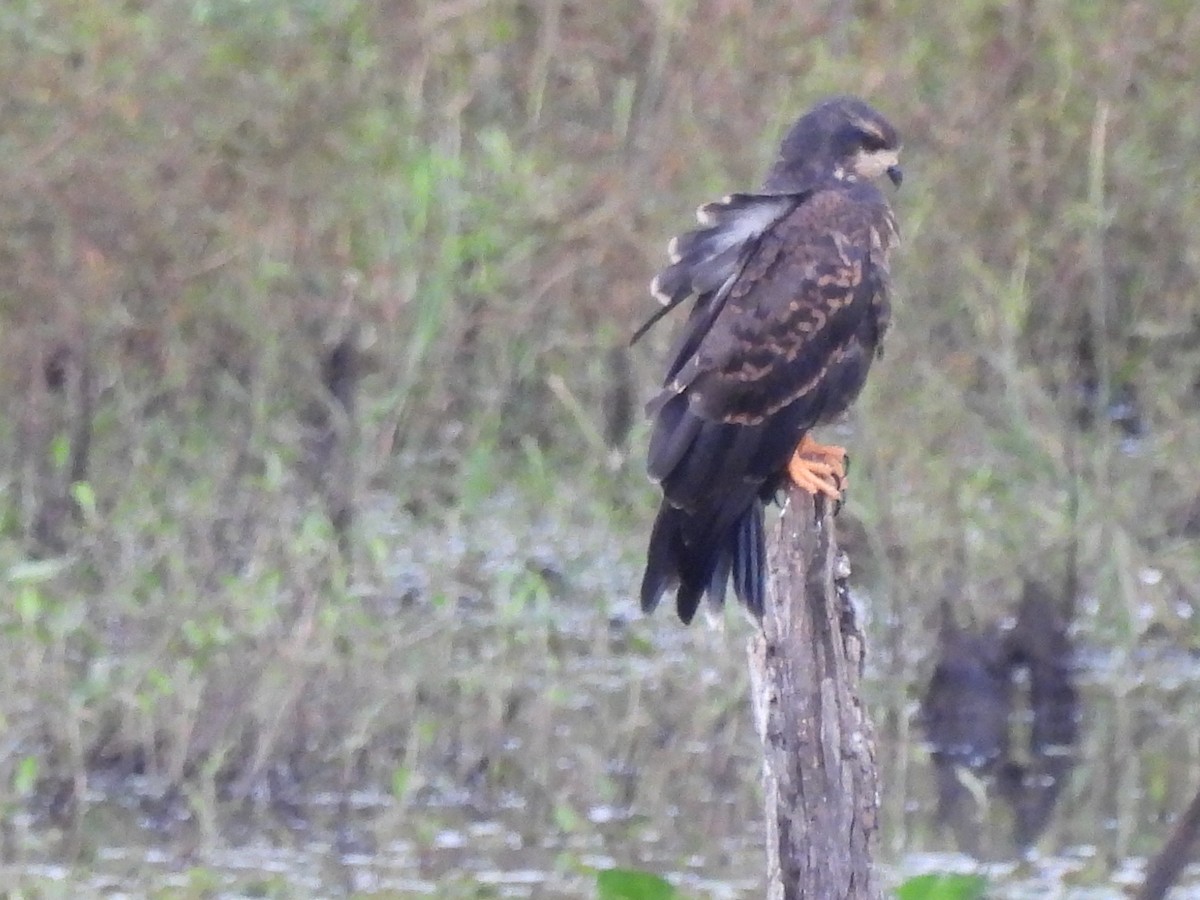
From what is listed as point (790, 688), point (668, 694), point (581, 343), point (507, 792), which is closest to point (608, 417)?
point (581, 343)

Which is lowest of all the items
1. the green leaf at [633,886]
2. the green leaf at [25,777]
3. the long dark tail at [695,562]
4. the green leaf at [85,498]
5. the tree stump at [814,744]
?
the green leaf at [633,886]

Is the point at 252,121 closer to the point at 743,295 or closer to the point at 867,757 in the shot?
the point at 743,295

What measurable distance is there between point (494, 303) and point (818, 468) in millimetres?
3615

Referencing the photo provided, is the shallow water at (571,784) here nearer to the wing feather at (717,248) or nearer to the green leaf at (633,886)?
the wing feather at (717,248)

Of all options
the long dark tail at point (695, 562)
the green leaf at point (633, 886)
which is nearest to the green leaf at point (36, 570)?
the long dark tail at point (695, 562)

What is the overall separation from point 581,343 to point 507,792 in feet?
5.97

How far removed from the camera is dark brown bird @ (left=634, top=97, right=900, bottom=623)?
17.1 ft

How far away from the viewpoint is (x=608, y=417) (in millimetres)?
8883

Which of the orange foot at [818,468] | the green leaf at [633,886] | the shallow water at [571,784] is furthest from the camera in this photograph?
the shallow water at [571,784]

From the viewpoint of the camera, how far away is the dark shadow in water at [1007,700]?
25.6 ft

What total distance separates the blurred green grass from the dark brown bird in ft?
7.42

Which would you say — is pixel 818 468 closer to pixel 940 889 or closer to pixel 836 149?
pixel 836 149

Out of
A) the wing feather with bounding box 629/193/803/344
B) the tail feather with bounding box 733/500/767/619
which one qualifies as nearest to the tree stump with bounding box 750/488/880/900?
the tail feather with bounding box 733/500/767/619

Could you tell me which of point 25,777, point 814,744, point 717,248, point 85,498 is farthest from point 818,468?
point 85,498
